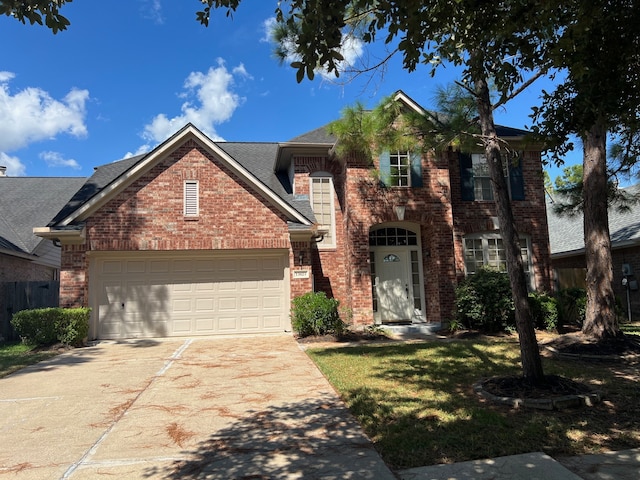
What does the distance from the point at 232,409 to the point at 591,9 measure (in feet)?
18.9

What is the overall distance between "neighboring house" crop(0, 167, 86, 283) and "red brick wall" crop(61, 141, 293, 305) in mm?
4313

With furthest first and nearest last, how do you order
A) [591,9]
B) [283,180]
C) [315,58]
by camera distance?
[283,180] < [591,9] < [315,58]

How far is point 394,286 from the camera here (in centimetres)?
1380

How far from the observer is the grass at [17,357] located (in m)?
8.59

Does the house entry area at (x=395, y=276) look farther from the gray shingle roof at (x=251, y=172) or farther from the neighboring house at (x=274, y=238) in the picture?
the gray shingle roof at (x=251, y=172)

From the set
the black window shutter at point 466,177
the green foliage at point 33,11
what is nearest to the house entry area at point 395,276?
the black window shutter at point 466,177

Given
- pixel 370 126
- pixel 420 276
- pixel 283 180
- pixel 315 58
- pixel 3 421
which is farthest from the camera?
pixel 283 180

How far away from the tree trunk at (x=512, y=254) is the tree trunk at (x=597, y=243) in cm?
389

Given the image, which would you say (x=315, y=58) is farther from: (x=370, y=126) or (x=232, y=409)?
(x=370, y=126)

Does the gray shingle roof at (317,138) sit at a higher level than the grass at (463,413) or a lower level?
higher

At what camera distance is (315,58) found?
10.9 feet

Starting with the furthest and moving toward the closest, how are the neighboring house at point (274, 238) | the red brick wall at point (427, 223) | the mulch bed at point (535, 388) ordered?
1. the red brick wall at point (427, 223)
2. the neighboring house at point (274, 238)
3. the mulch bed at point (535, 388)

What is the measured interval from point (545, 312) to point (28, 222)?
1817 cm

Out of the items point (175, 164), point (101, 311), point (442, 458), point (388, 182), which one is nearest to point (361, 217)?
point (388, 182)
